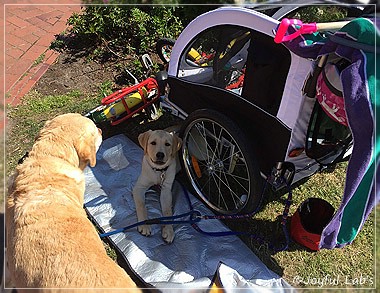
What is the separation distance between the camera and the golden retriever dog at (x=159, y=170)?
3.24 m

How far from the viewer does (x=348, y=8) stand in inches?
116

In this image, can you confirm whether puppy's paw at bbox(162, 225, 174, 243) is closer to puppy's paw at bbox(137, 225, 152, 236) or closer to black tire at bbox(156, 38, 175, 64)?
puppy's paw at bbox(137, 225, 152, 236)

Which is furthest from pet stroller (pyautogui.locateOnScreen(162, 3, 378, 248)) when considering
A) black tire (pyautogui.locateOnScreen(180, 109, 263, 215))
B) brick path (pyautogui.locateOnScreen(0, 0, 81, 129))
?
brick path (pyautogui.locateOnScreen(0, 0, 81, 129))

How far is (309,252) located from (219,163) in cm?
96

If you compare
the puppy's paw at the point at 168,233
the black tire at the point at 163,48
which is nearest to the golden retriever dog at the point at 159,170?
the puppy's paw at the point at 168,233

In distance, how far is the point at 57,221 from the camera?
2.38 metres

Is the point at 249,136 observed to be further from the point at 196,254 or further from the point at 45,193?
the point at 45,193

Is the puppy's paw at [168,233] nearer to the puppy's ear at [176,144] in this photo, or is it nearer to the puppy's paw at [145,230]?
the puppy's paw at [145,230]

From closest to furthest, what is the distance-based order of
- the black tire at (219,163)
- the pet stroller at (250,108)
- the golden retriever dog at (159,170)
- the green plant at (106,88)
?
the pet stroller at (250,108) → the black tire at (219,163) → the golden retriever dog at (159,170) → the green plant at (106,88)

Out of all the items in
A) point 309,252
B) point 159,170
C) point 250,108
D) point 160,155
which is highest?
point 250,108

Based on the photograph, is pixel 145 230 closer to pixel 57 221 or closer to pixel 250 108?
pixel 57 221

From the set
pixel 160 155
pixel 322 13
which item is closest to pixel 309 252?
pixel 160 155


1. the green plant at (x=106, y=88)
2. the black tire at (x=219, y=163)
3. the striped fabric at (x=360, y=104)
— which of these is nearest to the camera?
the striped fabric at (x=360, y=104)

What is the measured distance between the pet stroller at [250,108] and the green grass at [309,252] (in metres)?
0.33
